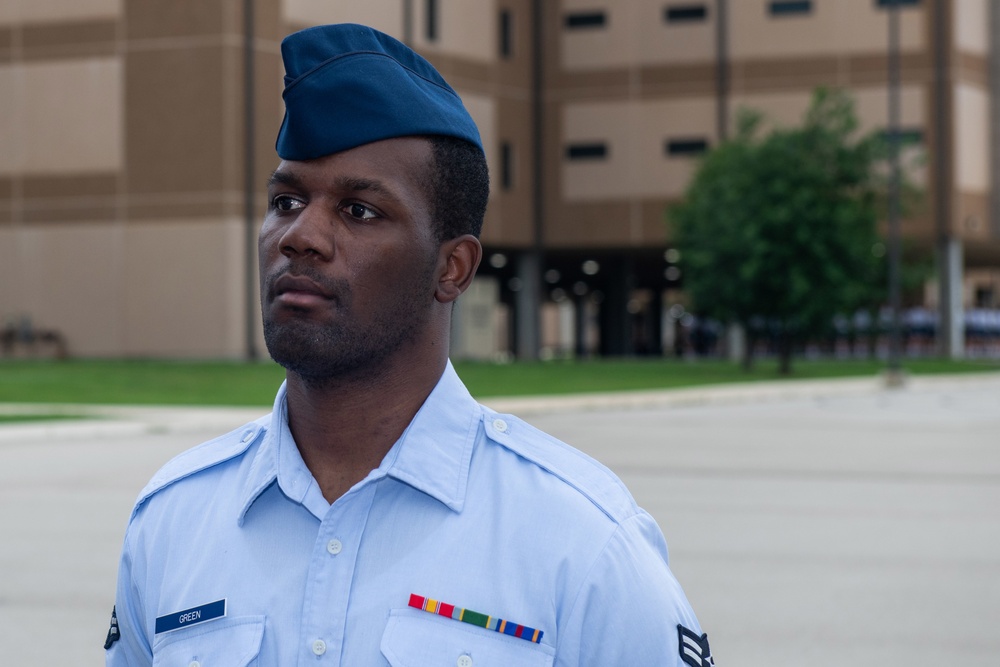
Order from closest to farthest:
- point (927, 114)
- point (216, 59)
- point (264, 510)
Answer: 1. point (264, 510)
2. point (216, 59)
3. point (927, 114)

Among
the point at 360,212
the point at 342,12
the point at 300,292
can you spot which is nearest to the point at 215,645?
the point at 300,292

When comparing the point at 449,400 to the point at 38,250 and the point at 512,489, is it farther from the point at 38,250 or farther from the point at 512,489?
the point at 38,250

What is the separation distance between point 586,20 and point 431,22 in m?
6.73

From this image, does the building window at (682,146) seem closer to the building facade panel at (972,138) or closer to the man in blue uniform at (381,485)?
the building facade panel at (972,138)

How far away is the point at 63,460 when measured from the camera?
47.5 ft

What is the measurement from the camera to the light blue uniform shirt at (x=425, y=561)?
1.76m

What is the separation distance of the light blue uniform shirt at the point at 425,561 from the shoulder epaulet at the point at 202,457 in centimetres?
5

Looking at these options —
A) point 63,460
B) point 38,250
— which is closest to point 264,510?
point 63,460

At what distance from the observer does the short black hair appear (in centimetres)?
191

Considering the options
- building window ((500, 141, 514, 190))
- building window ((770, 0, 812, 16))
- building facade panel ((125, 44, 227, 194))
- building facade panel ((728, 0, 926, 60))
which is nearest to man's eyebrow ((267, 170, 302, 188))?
building facade panel ((125, 44, 227, 194))

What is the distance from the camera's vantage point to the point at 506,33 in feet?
158

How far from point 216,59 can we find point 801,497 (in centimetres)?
3104

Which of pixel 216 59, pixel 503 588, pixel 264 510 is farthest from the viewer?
pixel 216 59

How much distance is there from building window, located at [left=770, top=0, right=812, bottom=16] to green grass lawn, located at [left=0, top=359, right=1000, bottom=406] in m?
13.1
